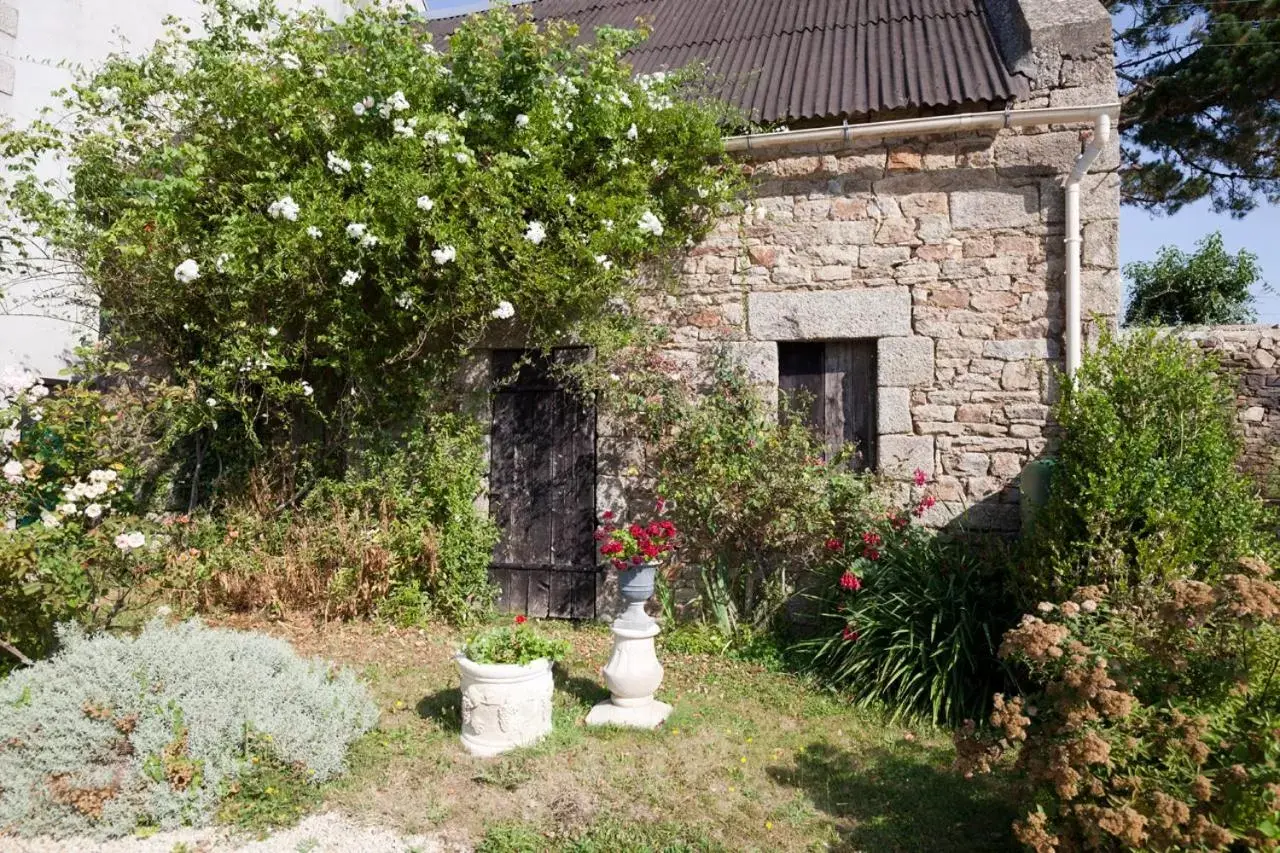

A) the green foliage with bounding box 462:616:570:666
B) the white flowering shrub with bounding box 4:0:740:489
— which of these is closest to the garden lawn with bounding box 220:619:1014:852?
the green foliage with bounding box 462:616:570:666

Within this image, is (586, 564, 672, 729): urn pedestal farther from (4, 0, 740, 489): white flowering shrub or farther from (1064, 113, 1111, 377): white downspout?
(1064, 113, 1111, 377): white downspout

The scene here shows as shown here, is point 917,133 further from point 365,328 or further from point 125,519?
point 125,519

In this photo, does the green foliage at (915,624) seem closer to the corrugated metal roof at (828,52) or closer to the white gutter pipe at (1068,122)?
the white gutter pipe at (1068,122)

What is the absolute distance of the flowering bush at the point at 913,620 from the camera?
4.27 metres

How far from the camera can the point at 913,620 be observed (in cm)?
449

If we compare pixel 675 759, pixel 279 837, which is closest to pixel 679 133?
pixel 675 759

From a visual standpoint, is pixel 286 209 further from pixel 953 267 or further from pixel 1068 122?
pixel 1068 122

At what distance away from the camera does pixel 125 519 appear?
176 inches

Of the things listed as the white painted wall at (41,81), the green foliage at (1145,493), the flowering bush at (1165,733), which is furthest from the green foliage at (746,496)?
the white painted wall at (41,81)

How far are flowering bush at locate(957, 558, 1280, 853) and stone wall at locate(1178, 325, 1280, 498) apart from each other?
9.78ft

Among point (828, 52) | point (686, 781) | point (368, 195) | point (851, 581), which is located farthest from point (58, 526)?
point (828, 52)

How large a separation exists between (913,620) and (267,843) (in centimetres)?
335

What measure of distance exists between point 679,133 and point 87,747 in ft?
15.7

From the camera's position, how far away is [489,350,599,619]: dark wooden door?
5.93 meters
